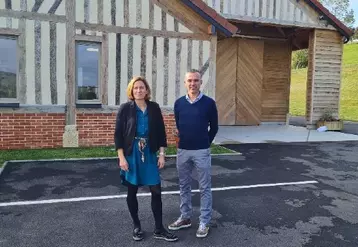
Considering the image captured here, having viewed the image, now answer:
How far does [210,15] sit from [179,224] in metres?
6.76

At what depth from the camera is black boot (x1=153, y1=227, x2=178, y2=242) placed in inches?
147

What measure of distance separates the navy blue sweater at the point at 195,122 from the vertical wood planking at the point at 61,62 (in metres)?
5.55

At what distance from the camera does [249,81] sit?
14977mm

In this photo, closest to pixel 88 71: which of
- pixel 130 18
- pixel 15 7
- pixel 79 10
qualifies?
pixel 79 10

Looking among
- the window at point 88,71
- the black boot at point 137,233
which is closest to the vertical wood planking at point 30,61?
the window at point 88,71

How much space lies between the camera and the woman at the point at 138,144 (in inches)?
145

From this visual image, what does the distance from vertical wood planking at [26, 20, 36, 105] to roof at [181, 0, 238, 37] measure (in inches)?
155

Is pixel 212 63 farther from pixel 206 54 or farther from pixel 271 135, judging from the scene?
pixel 271 135

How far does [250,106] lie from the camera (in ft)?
49.5

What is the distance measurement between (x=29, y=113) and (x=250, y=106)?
953cm

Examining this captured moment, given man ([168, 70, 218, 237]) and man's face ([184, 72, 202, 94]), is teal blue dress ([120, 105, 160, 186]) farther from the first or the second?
man's face ([184, 72, 202, 94])

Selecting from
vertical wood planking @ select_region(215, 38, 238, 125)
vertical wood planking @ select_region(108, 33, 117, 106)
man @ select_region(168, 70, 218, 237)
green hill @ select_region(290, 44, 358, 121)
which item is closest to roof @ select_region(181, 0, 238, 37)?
vertical wood planking @ select_region(108, 33, 117, 106)

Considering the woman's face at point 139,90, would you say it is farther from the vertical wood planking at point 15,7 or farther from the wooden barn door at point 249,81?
the wooden barn door at point 249,81

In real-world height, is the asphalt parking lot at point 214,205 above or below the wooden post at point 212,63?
below
